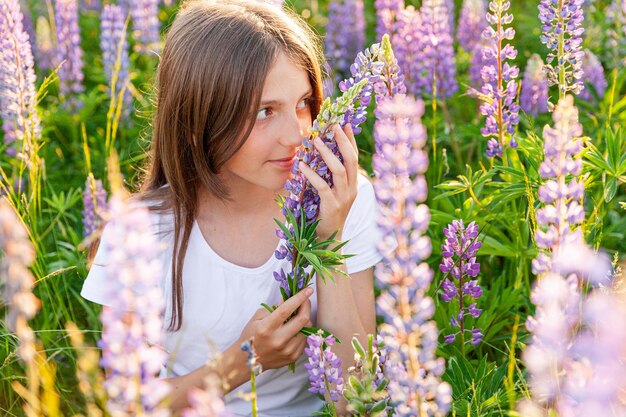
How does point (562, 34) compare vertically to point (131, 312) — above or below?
above

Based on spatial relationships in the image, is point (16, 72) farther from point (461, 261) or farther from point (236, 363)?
point (461, 261)

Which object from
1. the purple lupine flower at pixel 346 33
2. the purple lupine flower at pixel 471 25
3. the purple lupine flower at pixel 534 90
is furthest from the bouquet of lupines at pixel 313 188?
the purple lupine flower at pixel 346 33

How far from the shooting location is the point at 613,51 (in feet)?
14.5

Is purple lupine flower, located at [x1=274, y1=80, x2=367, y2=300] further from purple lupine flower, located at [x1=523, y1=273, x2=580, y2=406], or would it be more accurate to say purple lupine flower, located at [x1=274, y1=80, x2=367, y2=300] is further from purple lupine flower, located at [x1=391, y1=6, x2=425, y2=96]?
purple lupine flower, located at [x1=391, y1=6, x2=425, y2=96]

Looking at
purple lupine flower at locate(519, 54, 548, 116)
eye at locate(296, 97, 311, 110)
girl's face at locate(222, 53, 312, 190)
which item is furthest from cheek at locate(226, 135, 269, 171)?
purple lupine flower at locate(519, 54, 548, 116)

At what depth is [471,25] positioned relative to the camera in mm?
4812

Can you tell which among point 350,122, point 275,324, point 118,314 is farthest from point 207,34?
point 118,314

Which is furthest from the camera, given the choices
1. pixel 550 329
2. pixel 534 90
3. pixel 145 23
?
pixel 145 23

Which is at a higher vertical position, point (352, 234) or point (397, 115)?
point (397, 115)

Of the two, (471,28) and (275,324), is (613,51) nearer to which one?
(471,28)

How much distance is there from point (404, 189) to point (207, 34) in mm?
1525

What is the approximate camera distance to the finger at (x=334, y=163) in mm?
2152

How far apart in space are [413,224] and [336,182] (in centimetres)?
93

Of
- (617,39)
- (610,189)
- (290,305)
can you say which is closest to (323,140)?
(290,305)
